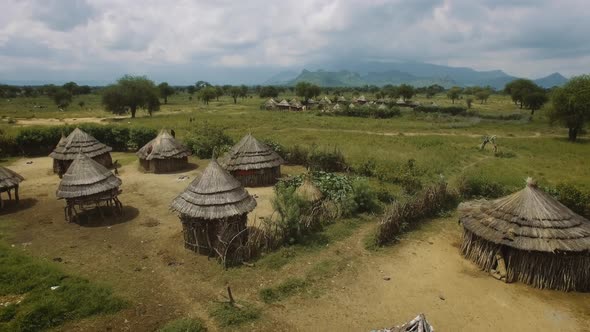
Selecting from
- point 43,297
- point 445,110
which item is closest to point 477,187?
point 43,297

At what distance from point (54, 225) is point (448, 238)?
52.5 feet

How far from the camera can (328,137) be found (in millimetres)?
33938

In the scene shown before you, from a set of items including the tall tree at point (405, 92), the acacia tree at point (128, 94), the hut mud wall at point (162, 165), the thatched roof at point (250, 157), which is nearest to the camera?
the thatched roof at point (250, 157)

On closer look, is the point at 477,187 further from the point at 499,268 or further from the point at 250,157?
the point at 250,157

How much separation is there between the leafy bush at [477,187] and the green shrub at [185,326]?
544 inches

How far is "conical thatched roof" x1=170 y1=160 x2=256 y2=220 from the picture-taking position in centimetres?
1235

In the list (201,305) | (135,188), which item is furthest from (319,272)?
(135,188)

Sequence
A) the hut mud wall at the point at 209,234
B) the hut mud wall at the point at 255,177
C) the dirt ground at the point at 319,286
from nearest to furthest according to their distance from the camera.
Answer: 1. the dirt ground at the point at 319,286
2. the hut mud wall at the point at 209,234
3. the hut mud wall at the point at 255,177

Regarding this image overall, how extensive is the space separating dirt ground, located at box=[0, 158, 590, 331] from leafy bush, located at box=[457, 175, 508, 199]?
2.75 meters

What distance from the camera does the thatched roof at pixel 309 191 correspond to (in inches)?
624

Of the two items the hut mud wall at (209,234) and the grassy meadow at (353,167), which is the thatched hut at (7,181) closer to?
the grassy meadow at (353,167)

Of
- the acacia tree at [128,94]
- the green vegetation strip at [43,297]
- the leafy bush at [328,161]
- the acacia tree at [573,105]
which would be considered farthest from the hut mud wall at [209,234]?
the acacia tree at [128,94]

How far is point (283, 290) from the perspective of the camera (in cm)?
1032

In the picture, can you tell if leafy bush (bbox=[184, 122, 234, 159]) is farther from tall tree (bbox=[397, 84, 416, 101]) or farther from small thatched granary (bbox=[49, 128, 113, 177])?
tall tree (bbox=[397, 84, 416, 101])
